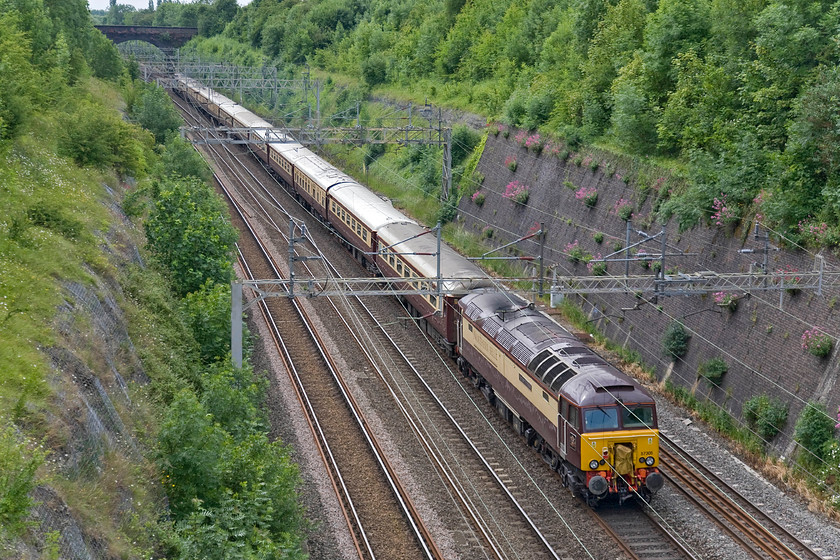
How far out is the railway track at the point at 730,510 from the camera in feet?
59.2

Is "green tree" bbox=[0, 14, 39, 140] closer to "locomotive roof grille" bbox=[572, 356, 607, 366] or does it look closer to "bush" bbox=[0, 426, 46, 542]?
"bush" bbox=[0, 426, 46, 542]

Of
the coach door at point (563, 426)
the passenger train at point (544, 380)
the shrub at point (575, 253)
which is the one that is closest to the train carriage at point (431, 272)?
the passenger train at point (544, 380)

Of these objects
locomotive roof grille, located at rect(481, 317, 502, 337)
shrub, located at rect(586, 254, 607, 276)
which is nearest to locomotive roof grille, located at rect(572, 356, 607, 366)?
locomotive roof grille, located at rect(481, 317, 502, 337)

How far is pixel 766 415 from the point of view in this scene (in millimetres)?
22875

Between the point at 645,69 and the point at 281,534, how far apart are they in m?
25.5

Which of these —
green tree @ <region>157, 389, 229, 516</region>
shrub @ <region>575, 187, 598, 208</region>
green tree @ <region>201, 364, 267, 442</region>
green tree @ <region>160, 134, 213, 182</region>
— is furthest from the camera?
green tree @ <region>160, 134, 213, 182</region>

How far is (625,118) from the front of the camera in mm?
33031

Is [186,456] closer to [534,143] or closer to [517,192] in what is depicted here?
[517,192]

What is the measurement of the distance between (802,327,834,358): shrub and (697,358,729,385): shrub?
9.74 feet

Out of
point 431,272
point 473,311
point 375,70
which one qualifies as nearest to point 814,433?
point 473,311

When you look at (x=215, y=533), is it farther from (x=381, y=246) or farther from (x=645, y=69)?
(x=645, y=69)

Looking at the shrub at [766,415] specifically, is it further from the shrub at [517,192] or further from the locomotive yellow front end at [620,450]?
the shrub at [517,192]

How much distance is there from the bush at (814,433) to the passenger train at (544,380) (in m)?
4.40

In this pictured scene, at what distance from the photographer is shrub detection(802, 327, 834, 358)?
21.9 metres
